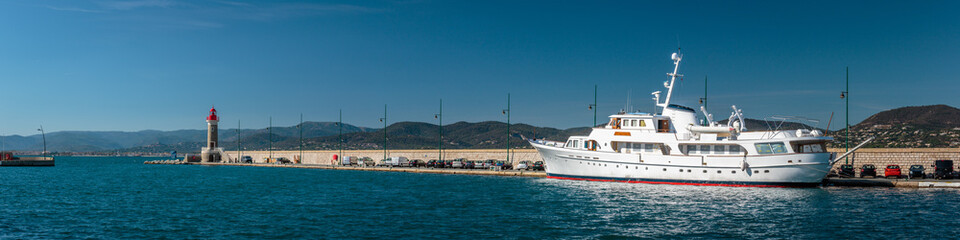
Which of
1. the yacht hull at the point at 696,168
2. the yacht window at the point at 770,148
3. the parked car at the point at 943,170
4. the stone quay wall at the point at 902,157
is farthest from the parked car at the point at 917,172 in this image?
the yacht window at the point at 770,148

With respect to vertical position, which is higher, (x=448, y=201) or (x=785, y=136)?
(x=785, y=136)

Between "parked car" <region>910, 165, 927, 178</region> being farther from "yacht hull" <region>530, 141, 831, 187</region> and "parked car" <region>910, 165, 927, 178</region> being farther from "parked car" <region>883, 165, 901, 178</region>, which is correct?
"yacht hull" <region>530, 141, 831, 187</region>

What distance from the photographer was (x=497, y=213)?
26.0 metres

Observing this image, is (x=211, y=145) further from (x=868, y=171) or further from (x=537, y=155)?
(x=868, y=171)

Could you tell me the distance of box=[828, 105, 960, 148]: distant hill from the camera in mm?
72294

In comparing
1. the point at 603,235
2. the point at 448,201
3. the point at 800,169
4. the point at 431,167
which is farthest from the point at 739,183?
the point at 431,167

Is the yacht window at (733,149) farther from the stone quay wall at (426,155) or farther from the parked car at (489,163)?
the stone quay wall at (426,155)

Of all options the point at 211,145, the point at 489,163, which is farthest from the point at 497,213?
the point at 211,145

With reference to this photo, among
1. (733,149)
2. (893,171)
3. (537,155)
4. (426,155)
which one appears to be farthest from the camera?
(426,155)

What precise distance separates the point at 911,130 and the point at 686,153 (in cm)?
6431

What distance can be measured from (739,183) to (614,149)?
7901mm

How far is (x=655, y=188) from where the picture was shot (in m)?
37.3

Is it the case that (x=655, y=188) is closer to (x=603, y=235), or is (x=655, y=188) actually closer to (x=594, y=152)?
(x=594, y=152)

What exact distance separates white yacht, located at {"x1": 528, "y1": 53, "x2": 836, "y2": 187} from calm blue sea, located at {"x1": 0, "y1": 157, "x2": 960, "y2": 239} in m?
1.57
